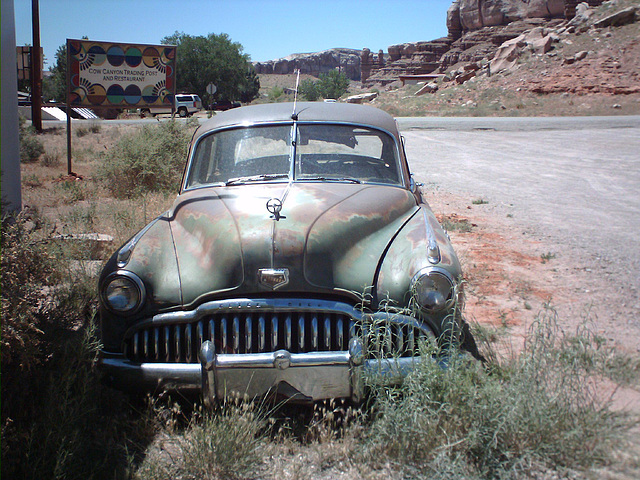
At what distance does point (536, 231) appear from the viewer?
6930 millimetres

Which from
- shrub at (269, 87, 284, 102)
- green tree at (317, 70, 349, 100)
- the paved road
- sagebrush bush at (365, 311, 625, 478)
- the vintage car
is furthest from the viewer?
green tree at (317, 70, 349, 100)

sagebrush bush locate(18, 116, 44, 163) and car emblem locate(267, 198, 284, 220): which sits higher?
sagebrush bush locate(18, 116, 44, 163)

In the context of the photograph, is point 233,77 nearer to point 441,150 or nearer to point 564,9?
point 564,9

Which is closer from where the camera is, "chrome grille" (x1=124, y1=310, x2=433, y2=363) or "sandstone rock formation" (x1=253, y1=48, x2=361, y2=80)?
"chrome grille" (x1=124, y1=310, x2=433, y2=363)

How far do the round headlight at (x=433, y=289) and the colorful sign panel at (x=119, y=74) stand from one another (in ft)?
34.3

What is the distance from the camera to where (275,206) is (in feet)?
10.5

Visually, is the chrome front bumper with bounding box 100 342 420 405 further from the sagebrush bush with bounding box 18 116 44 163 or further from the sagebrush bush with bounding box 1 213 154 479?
the sagebrush bush with bounding box 18 116 44 163

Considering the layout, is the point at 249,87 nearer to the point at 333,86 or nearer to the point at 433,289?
the point at 333,86

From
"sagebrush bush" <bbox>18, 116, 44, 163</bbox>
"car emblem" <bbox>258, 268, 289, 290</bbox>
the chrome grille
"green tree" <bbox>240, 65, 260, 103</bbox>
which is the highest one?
"green tree" <bbox>240, 65, 260, 103</bbox>

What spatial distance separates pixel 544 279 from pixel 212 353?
12.1 feet

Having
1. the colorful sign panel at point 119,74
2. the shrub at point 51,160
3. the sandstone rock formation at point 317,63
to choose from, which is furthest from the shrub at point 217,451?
the sandstone rock formation at point 317,63

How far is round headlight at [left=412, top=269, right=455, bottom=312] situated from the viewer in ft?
9.22

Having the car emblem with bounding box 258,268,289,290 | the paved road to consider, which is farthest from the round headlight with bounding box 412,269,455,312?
the paved road

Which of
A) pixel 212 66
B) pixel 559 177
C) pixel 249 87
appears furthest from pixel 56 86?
pixel 559 177
